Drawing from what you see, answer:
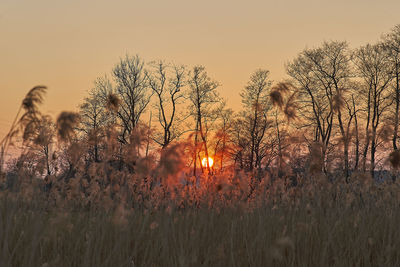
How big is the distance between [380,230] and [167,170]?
4.69 meters

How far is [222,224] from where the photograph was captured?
17.9 feet

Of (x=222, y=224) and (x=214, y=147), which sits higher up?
(x=214, y=147)

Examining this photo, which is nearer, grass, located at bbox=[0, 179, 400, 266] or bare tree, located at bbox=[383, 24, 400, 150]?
grass, located at bbox=[0, 179, 400, 266]

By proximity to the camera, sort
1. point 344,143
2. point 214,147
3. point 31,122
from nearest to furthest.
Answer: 1. point 31,122
2. point 344,143
3. point 214,147

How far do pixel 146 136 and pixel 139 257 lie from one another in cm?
135

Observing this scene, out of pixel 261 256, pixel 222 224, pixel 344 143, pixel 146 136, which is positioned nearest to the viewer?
pixel 261 256

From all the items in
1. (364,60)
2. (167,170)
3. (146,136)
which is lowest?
(167,170)

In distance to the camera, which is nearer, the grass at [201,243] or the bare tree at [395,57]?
the grass at [201,243]

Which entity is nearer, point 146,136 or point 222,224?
point 146,136

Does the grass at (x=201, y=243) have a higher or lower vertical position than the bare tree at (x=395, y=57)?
lower

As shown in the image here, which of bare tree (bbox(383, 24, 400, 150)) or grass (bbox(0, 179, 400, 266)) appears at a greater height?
bare tree (bbox(383, 24, 400, 150))

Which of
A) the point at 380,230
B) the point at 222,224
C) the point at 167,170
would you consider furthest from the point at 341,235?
the point at 167,170

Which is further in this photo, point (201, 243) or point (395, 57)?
point (395, 57)

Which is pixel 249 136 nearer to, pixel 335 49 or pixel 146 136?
pixel 335 49
